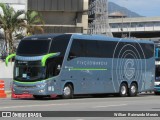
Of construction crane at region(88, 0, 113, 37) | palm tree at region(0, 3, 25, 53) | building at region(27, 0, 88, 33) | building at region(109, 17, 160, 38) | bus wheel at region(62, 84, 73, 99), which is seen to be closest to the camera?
bus wheel at region(62, 84, 73, 99)

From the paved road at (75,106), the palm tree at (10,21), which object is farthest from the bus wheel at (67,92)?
the palm tree at (10,21)

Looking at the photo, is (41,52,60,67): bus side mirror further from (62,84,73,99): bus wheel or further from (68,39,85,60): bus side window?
(62,84,73,99): bus wheel

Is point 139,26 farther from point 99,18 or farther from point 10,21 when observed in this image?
point 10,21

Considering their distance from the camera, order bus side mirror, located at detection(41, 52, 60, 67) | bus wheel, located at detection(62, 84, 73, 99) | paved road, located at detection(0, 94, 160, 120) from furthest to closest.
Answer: bus wheel, located at detection(62, 84, 73, 99) → bus side mirror, located at detection(41, 52, 60, 67) → paved road, located at detection(0, 94, 160, 120)

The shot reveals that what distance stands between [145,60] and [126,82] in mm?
2648

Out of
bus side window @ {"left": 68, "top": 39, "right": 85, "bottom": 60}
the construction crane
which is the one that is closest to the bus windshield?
bus side window @ {"left": 68, "top": 39, "right": 85, "bottom": 60}

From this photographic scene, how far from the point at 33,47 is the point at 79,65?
3454mm

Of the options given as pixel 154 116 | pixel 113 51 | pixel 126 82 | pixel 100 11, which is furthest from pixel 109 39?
pixel 100 11

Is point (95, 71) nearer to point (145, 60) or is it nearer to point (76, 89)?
point (76, 89)

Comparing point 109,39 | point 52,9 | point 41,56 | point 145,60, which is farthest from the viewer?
point 52,9

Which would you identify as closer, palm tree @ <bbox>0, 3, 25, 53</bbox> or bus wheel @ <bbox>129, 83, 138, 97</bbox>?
bus wheel @ <bbox>129, 83, 138, 97</bbox>

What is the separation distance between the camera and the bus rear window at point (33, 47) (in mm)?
31000

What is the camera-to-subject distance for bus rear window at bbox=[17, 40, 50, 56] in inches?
1220

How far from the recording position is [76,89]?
3322cm
